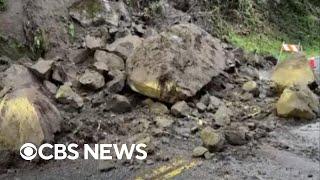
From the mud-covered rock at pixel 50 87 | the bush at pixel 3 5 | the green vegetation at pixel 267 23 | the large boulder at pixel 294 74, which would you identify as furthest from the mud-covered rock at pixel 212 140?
the green vegetation at pixel 267 23

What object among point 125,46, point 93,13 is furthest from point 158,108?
point 93,13

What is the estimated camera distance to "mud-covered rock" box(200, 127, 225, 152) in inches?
247

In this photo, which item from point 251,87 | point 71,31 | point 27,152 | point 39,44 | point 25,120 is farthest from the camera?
point 71,31

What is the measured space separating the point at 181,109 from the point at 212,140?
132 cm

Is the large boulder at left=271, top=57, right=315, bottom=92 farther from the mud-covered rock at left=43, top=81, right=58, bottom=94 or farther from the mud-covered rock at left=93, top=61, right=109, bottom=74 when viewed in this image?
the mud-covered rock at left=43, top=81, right=58, bottom=94

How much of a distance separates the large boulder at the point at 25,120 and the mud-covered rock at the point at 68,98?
956 millimetres

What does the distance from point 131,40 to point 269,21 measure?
26.8 feet

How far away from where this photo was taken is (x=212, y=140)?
20.7 ft

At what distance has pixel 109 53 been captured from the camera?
28.9ft

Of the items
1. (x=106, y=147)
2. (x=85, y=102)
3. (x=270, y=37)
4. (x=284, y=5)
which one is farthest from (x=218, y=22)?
(x=106, y=147)

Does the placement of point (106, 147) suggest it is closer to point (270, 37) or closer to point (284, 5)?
point (270, 37)

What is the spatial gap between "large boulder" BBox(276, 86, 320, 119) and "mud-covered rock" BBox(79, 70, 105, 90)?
274 cm

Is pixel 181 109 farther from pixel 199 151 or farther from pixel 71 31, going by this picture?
pixel 71 31

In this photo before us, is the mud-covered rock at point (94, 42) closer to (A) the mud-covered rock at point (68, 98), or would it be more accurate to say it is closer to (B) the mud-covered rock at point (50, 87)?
(B) the mud-covered rock at point (50, 87)
